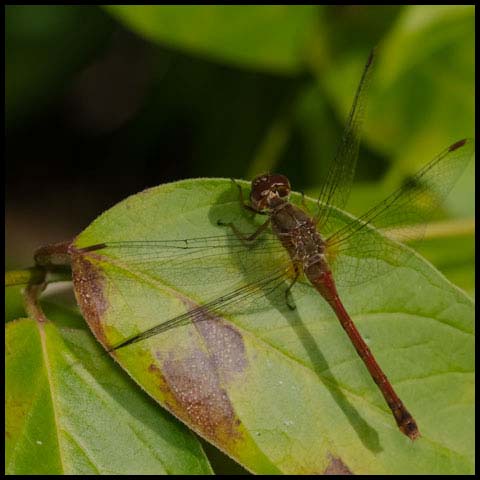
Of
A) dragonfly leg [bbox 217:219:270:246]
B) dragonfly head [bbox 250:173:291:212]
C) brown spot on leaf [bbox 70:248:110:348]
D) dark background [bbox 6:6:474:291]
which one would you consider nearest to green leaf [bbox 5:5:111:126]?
dark background [bbox 6:6:474:291]

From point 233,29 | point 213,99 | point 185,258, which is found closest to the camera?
point 185,258

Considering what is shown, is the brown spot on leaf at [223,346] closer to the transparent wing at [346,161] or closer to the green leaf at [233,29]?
the transparent wing at [346,161]

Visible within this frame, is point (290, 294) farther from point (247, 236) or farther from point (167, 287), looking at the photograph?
point (167, 287)

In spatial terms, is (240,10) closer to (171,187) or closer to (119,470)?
(171,187)

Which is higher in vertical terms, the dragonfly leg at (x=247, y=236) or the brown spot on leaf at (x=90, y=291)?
the dragonfly leg at (x=247, y=236)

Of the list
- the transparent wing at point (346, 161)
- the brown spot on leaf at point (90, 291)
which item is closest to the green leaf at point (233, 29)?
the transparent wing at point (346, 161)

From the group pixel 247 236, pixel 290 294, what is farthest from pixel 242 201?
pixel 290 294

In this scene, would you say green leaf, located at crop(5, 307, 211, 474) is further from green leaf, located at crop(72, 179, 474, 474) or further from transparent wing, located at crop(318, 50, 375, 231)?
transparent wing, located at crop(318, 50, 375, 231)
